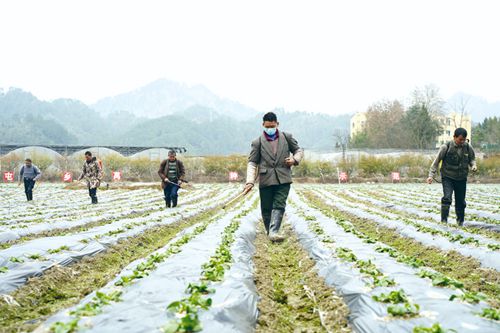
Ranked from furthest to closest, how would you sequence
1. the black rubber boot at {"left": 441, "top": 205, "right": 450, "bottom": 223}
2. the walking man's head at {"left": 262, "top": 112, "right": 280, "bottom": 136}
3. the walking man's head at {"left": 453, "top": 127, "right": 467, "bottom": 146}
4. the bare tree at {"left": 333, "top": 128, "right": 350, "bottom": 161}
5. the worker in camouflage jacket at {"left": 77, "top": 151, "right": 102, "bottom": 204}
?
the bare tree at {"left": 333, "top": 128, "right": 350, "bottom": 161}, the worker in camouflage jacket at {"left": 77, "top": 151, "right": 102, "bottom": 204}, the black rubber boot at {"left": 441, "top": 205, "right": 450, "bottom": 223}, the walking man's head at {"left": 453, "top": 127, "right": 467, "bottom": 146}, the walking man's head at {"left": 262, "top": 112, "right": 280, "bottom": 136}

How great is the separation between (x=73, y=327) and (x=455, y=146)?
852 centimetres

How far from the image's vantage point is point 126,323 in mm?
3492

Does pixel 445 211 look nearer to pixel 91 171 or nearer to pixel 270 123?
pixel 270 123

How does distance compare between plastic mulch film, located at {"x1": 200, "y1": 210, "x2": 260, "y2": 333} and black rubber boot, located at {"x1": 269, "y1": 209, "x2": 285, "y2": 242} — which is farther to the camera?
black rubber boot, located at {"x1": 269, "y1": 209, "x2": 285, "y2": 242}

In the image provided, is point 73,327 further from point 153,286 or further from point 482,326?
point 482,326

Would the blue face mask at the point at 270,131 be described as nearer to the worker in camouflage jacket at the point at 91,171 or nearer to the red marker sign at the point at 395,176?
the worker in camouflage jacket at the point at 91,171

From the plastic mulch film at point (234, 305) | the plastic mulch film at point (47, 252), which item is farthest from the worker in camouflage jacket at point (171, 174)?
the plastic mulch film at point (234, 305)

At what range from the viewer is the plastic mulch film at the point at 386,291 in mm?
3520

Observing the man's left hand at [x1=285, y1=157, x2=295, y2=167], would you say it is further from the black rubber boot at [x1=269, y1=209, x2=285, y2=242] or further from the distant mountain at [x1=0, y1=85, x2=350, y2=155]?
the distant mountain at [x1=0, y1=85, x2=350, y2=155]

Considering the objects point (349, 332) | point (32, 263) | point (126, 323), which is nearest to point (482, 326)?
point (349, 332)

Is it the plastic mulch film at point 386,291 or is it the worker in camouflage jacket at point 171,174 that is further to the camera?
the worker in camouflage jacket at point 171,174

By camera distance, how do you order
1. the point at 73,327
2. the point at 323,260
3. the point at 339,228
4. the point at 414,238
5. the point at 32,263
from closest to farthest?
the point at 73,327
the point at 32,263
the point at 323,260
the point at 414,238
the point at 339,228

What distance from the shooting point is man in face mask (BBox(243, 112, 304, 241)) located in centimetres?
827

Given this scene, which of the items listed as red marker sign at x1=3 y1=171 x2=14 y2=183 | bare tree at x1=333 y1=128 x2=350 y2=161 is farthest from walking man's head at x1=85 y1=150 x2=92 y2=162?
bare tree at x1=333 y1=128 x2=350 y2=161
